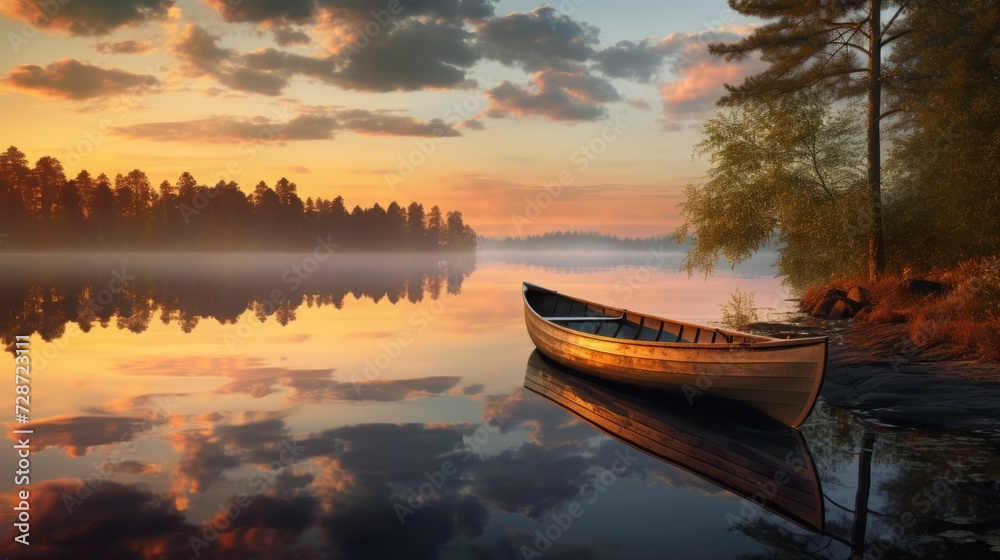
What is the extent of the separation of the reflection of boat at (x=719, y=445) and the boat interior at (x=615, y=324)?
1.71 m

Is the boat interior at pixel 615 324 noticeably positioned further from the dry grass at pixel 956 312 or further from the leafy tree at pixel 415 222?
the leafy tree at pixel 415 222

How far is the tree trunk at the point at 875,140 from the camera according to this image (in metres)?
25.2

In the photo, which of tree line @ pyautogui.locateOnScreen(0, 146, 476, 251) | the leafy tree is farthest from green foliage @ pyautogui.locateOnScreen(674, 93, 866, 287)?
the leafy tree

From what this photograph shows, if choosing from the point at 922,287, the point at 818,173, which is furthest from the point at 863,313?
the point at 818,173

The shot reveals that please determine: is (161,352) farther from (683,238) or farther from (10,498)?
(683,238)

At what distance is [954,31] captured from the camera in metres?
24.8

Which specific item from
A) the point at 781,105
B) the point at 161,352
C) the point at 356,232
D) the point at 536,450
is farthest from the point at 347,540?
the point at 356,232

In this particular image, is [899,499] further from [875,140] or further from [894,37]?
[894,37]

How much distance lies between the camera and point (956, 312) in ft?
57.6

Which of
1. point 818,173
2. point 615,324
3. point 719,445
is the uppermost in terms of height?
point 818,173

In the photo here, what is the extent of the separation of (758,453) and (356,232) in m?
156

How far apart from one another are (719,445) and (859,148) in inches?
977

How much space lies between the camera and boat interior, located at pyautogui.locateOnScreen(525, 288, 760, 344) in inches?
567

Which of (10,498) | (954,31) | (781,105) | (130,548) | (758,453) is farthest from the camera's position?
(781,105)
